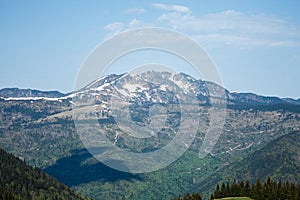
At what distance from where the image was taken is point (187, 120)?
11981 cm

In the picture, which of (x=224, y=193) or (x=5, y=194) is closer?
(x=224, y=193)

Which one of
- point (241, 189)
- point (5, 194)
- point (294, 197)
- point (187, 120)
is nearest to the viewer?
point (187, 120)

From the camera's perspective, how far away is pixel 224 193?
15762cm

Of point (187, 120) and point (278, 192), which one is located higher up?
point (187, 120)

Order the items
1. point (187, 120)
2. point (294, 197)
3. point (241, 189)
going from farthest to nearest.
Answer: point (241, 189), point (294, 197), point (187, 120)

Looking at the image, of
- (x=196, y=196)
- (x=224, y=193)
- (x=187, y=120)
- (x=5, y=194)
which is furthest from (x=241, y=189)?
(x=5, y=194)

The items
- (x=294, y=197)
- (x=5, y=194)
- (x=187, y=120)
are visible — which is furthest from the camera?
(x=5, y=194)

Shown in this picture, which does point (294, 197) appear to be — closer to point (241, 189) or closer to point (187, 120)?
point (241, 189)

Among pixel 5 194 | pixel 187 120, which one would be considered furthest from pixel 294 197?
pixel 5 194

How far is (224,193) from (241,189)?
20.0ft

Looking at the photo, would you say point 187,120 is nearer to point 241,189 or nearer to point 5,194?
point 241,189

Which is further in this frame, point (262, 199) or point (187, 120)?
point (262, 199)

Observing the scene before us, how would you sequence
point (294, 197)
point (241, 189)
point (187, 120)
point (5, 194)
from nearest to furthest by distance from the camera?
1. point (187, 120)
2. point (294, 197)
3. point (241, 189)
4. point (5, 194)

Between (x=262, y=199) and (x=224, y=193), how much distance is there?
55.2ft
